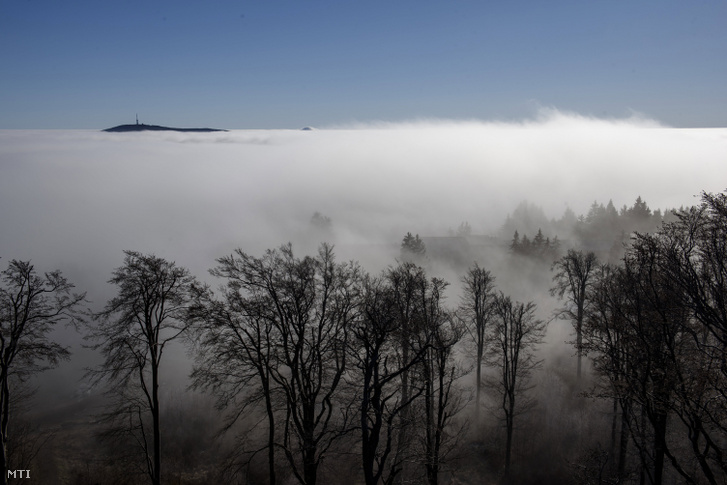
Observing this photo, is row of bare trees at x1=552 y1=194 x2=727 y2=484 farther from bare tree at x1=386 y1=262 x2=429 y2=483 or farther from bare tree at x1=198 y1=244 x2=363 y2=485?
bare tree at x1=198 y1=244 x2=363 y2=485

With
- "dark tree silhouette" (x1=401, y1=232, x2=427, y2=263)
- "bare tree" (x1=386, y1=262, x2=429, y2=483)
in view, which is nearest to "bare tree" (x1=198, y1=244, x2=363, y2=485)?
"bare tree" (x1=386, y1=262, x2=429, y2=483)

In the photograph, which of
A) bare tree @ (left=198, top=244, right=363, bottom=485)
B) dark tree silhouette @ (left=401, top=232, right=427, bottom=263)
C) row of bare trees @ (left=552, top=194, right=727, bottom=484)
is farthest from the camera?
dark tree silhouette @ (left=401, top=232, right=427, bottom=263)

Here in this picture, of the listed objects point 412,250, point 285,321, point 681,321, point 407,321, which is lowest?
point 407,321

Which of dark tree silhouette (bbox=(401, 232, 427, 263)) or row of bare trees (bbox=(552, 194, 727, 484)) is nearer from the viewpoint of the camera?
row of bare trees (bbox=(552, 194, 727, 484))

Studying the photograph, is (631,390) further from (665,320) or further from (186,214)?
(186,214)

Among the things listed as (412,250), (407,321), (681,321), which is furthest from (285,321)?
(412,250)

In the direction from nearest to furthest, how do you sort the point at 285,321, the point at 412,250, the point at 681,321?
Result: the point at 681,321 → the point at 285,321 → the point at 412,250

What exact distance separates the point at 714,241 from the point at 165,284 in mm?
17505

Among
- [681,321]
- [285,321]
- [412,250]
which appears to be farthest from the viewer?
[412,250]

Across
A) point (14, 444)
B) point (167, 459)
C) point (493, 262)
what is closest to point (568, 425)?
point (167, 459)

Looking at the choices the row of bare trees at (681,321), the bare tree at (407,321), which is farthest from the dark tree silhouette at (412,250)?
the row of bare trees at (681,321)

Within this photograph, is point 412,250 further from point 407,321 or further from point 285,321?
point 285,321

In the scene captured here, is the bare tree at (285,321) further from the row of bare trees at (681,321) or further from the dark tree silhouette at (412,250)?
the dark tree silhouette at (412,250)

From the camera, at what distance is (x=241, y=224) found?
98.1 m
